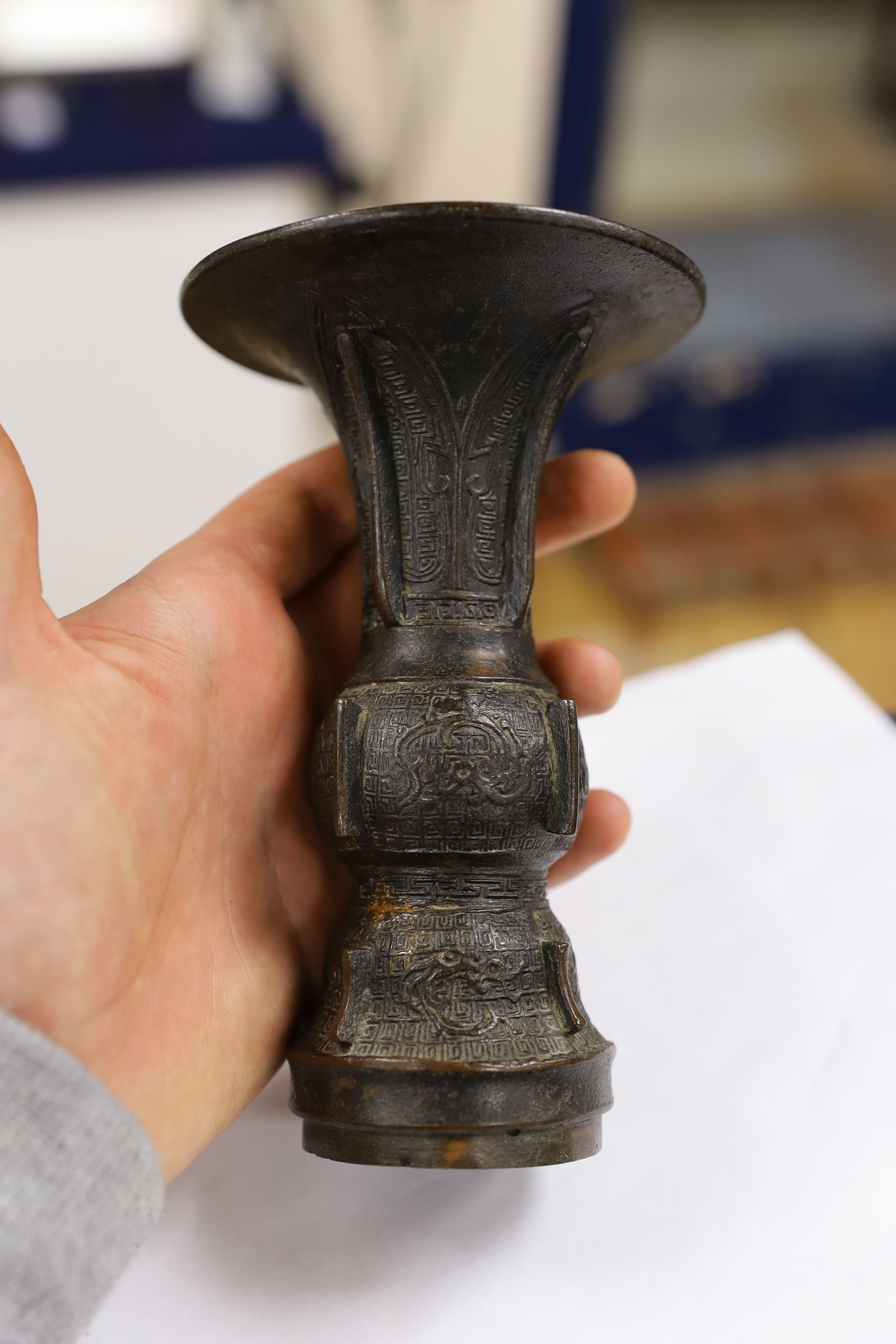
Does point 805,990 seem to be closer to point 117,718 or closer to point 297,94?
Answer: point 117,718

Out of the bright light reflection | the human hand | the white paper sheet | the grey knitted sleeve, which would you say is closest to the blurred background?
the bright light reflection

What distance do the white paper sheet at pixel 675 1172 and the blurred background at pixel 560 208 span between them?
56 centimetres

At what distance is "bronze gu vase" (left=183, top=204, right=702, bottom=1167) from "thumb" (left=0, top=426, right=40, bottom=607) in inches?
8.7

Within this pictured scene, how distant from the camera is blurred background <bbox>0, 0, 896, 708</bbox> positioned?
1.88 metres

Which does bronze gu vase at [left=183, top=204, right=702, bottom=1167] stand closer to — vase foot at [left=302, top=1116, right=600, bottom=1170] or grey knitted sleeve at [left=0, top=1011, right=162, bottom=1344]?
vase foot at [left=302, top=1116, right=600, bottom=1170]

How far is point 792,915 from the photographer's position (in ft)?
4.06

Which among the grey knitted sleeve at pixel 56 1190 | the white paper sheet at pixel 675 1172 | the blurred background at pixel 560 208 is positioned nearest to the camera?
the grey knitted sleeve at pixel 56 1190

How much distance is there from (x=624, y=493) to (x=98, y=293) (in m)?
1.13

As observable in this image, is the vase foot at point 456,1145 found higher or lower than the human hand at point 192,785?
lower

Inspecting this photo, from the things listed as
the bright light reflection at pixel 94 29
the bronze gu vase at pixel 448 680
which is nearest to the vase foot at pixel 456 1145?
the bronze gu vase at pixel 448 680

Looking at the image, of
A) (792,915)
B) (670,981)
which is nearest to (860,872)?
(792,915)

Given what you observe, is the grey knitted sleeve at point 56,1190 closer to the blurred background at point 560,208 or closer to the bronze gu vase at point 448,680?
the bronze gu vase at point 448,680

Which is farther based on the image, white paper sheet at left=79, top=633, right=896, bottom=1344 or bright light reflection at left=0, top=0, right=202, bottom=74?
bright light reflection at left=0, top=0, right=202, bottom=74

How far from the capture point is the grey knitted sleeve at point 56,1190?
0.71 m
